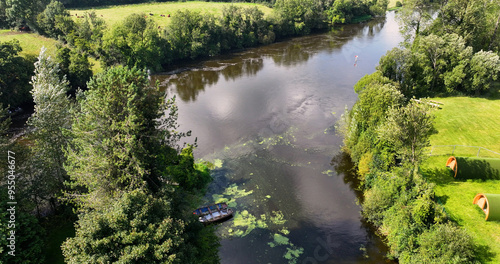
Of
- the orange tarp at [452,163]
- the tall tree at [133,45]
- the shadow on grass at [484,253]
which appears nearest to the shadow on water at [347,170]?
the orange tarp at [452,163]

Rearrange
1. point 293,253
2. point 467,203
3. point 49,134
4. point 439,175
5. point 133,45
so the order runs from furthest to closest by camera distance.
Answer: point 133,45 < point 439,175 < point 293,253 < point 467,203 < point 49,134

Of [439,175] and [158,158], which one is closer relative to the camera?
[158,158]

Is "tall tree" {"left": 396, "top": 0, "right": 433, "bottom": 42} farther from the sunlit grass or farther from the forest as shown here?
the sunlit grass

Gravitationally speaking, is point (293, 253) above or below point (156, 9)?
below

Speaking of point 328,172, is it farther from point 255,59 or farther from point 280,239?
point 255,59

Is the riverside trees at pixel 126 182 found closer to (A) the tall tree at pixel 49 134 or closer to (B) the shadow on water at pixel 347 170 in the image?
(A) the tall tree at pixel 49 134

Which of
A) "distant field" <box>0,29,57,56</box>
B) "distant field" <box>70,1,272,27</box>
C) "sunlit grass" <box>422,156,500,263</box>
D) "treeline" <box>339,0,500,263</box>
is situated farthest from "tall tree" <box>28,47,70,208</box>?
"distant field" <box>70,1,272,27</box>

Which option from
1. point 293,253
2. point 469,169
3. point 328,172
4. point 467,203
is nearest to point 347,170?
point 328,172
